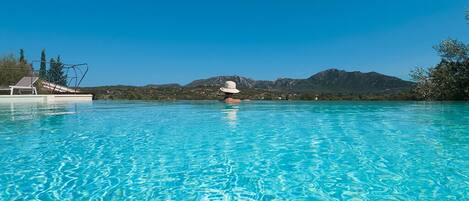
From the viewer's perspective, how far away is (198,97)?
51250 mm

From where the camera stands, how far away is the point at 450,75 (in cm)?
3284

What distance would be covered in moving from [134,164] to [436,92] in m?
36.3

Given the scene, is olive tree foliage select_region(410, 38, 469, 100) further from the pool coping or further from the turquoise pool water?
the pool coping

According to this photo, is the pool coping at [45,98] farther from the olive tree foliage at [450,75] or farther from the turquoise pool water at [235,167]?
the olive tree foliage at [450,75]

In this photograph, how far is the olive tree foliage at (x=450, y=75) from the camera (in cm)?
3244

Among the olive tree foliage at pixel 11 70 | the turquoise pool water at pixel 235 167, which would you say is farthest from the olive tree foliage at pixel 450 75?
the olive tree foliage at pixel 11 70

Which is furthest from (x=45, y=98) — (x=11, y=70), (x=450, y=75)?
(x=450, y=75)

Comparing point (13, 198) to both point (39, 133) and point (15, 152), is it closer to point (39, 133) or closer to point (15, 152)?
point (15, 152)

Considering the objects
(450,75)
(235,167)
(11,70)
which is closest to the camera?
(235,167)

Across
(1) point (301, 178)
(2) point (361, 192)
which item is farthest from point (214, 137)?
(2) point (361, 192)

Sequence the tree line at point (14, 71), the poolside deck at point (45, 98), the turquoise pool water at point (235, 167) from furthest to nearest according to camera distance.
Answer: the tree line at point (14, 71), the poolside deck at point (45, 98), the turquoise pool water at point (235, 167)

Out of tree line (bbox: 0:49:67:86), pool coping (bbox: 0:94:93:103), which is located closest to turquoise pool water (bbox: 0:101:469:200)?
pool coping (bbox: 0:94:93:103)

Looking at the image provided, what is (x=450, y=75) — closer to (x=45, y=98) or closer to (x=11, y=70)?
(x=45, y=98)

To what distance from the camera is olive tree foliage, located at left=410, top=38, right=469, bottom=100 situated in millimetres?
32438
